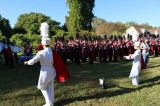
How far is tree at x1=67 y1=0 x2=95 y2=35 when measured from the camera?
218ft

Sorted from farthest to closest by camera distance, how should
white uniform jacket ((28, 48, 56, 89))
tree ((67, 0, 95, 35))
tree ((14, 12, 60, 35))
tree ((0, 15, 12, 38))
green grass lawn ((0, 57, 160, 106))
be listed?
tree ((14, 12, 60, 35)) < tree ((0, 15, 12, 38)) < tree ((67, 0, 95, 35)) < green grass lawn ((0, 57, 160, 106)) < white uniform jacket ((28, 48, 56, 89))

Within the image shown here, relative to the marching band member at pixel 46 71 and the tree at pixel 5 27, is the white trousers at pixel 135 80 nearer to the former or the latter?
the marching band member at pixel 46 71

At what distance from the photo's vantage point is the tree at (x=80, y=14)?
66500mm

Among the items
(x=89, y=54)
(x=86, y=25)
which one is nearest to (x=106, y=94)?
(x=89, y=54)

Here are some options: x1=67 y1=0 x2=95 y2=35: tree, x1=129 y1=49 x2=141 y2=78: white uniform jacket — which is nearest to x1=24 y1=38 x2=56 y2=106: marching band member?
x1=129 y1=49 x2=141 y2=78: white uniform jacket

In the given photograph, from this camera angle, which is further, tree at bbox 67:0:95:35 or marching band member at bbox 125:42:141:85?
tree at bbox 67:0:95:35

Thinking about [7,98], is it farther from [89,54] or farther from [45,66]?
[89,54]

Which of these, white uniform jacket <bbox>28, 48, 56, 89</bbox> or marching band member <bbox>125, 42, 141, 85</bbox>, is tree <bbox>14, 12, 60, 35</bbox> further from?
white uniform jacket <bbox>28, 48, 56, 89</bbox>

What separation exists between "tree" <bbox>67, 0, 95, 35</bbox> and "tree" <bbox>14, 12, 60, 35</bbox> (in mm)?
18860

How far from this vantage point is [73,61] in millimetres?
27906

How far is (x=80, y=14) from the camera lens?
6756 centimetres

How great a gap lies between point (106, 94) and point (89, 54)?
13365 mm


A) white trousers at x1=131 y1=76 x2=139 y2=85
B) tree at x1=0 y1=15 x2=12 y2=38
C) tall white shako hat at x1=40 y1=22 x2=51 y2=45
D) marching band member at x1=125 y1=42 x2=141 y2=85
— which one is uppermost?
tree at x1=0 y1=15 x2=12 y2=38

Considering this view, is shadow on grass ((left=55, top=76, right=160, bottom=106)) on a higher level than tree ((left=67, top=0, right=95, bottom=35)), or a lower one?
lower
